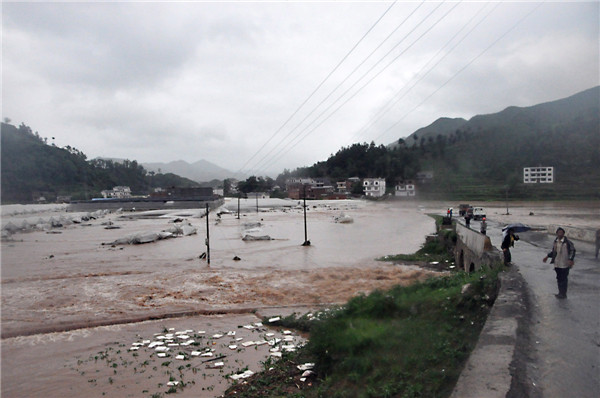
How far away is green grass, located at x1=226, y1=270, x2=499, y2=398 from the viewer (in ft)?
17.1

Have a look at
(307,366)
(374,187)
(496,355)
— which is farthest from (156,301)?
(374,187)

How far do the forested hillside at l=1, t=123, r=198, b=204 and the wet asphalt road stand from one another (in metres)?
92.2

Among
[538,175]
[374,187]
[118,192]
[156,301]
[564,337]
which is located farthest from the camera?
[118,192]

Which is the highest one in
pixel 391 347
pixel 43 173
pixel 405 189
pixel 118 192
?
pixel 43 173

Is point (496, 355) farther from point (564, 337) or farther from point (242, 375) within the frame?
point (242, 375)

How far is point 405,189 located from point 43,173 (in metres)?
93.4

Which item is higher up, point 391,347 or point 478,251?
point 478,251

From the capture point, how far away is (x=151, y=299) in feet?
50.5

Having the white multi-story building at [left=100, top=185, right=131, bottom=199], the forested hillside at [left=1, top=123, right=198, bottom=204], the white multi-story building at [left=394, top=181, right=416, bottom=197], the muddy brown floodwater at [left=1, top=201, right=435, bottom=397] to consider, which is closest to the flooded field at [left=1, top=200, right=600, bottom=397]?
the muddy brown floodwater at [left=1, top=201, right=435, bottom=397]

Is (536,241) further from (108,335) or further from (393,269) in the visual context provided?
(108,335)

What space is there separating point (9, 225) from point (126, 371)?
48378mm

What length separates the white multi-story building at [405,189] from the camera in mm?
89812

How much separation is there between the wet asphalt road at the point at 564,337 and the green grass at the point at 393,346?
0.81m

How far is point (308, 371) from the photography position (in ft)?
23.7
